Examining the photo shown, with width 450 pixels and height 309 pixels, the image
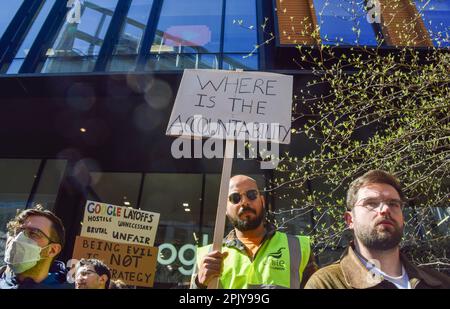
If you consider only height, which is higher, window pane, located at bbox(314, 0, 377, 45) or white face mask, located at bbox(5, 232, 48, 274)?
window pane, located at bbox(314, 0, 377, 45)

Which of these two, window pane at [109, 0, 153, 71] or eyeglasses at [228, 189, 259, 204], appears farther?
window pane at [109, 0, 153, 71]

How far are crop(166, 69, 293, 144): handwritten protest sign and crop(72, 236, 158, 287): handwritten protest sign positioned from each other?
2.59 meters

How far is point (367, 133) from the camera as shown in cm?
726

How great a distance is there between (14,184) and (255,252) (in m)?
8.43

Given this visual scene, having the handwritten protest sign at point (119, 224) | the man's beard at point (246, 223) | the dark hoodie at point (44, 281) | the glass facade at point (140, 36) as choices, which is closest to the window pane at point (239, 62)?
the glass facade at point (140, 36)

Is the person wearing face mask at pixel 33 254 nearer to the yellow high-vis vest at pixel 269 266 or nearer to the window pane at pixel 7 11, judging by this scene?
the yellow high-vis vest at pixel 269 266

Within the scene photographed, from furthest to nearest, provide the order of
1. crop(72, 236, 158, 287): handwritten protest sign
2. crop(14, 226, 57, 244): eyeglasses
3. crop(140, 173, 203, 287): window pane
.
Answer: crop(140, 173, 203, 287): window pane, crop(72, 236, 158, 287): handwritten protest sign, crop(14, 226, 57, 244): eyeglasses

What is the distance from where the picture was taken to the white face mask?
8.62 feet

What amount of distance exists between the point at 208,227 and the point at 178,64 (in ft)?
13.2

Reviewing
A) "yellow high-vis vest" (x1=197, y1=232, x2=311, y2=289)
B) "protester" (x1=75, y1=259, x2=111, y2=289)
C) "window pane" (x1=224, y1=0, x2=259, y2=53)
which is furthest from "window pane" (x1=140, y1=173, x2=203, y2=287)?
"yellow high-vis vest" (x1=197, y1=232, x2=311, y2=289)

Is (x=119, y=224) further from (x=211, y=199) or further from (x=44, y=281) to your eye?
(x=211, y=199)

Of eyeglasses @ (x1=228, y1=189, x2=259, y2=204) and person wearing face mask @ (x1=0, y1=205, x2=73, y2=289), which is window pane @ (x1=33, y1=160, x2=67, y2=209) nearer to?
person wearing face mask @ (x1=0, y1=205, x2=73, y2=289)
